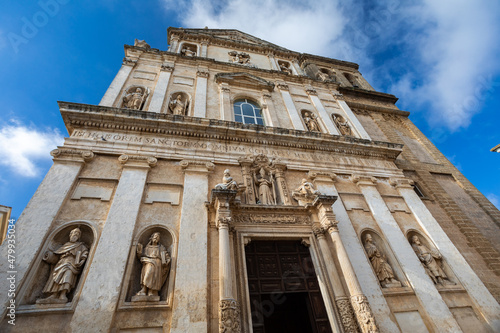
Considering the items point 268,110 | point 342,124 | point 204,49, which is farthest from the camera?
point 204,49

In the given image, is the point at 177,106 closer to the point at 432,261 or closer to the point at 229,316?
the point at 229,316

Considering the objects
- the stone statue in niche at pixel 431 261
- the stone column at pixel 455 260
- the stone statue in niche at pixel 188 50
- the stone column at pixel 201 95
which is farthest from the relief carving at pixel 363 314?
the stone statue in niche at pixel 188 50

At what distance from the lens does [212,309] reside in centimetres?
526

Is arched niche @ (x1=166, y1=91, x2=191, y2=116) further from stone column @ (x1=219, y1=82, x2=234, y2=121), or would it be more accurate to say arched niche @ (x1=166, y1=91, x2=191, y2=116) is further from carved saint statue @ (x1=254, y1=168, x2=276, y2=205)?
carved saint statue @ (x1=254, y1=168, x2=276, y2=205)

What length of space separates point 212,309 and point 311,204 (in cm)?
381

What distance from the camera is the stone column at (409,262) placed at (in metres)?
6.25

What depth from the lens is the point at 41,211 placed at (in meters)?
5.77

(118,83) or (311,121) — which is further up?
(118,83)

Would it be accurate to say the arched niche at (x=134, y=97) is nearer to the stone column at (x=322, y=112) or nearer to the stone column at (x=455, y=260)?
the stone column at (x=322, y=112)

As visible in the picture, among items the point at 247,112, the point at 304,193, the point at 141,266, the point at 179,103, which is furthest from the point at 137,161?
the point at 247,112

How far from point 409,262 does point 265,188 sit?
185 inches

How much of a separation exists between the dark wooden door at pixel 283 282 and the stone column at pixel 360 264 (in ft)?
4.08

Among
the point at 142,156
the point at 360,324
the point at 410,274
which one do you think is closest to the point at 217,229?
the point at 142,156

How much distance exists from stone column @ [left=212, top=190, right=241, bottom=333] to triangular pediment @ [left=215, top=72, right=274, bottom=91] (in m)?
7.17
